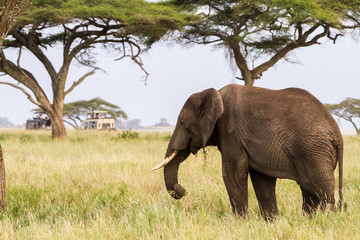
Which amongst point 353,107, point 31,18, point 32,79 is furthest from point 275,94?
point 353,107

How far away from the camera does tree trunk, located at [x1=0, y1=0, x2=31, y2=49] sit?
516 centimetres

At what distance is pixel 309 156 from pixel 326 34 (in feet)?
60.1

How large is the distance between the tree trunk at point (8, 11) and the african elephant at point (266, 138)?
2643mm

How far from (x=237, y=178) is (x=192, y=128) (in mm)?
700

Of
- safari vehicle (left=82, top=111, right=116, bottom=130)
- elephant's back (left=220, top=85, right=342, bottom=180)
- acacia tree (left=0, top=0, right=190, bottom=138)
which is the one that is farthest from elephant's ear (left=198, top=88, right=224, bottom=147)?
safari vehicle (left=82, top=111, right=116, bottom=130)

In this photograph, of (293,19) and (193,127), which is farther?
(293,19)

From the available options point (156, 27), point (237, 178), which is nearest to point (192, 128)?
point (237, 178)

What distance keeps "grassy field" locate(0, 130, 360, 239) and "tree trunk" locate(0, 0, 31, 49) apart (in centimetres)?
226

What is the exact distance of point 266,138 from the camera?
390 cm

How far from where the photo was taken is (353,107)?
32.2 meters

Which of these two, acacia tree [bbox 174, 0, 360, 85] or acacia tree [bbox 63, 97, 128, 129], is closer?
acacia tree [bbox 174, 0, 360, 85]

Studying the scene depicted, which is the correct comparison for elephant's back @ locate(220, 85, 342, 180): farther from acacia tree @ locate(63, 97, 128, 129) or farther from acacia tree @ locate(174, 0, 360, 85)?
acacia tree @ locate(63, 97, 128, 129)

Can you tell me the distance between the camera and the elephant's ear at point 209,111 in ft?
13.1

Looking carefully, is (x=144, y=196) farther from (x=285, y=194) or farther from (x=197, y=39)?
(x=197, y=39)
